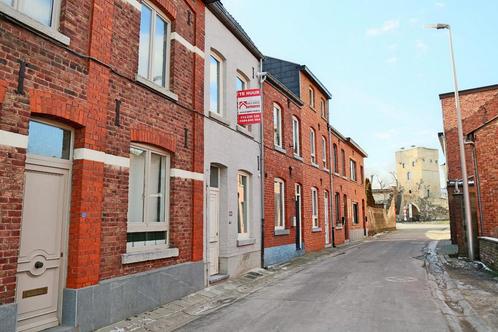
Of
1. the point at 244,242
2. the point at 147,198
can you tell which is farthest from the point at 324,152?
the point at 147,198

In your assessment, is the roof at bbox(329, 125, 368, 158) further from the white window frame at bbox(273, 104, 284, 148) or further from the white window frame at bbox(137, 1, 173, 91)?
the white window frame at bbox(137, 1, 173, 91)

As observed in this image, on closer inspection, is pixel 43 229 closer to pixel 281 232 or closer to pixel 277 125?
pixel 281 232

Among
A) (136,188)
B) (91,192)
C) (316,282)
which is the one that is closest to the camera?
(91,192)

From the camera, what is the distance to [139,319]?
22.6 ft

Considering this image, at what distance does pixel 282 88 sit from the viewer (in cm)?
1562

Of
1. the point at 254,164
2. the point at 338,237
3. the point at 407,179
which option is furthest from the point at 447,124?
the point at 407,179

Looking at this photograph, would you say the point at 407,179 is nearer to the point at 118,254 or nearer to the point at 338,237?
the point at 338,237

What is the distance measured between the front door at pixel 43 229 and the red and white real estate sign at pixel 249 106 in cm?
609

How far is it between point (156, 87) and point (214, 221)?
410 cm

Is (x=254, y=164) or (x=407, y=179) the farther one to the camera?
(x=407, y=179)

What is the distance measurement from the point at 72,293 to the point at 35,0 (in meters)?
4.44

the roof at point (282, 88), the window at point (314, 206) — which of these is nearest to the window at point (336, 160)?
the window at point (314, 206)

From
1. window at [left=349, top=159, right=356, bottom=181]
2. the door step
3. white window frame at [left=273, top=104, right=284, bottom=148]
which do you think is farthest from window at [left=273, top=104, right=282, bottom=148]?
window at [left=349, top=159, right=356, bottom=181]

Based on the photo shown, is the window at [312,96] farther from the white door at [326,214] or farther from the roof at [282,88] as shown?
the white door at [326,214]
